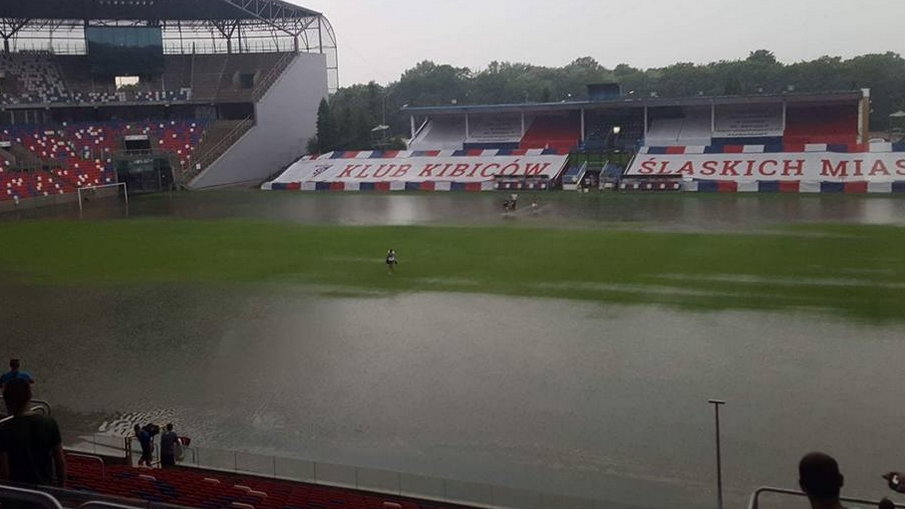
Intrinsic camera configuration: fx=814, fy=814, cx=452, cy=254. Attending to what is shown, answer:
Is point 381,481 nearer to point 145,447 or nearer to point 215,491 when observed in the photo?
point 215,491

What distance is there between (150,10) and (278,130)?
13126 millimetres

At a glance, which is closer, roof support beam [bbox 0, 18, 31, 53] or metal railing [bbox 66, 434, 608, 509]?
metal railing [bbox 66, 434, 608, 509]

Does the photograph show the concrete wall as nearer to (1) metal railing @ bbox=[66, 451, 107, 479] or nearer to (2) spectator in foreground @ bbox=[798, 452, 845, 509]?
(1) metal railing @ bbox=[66, 451, 107, 479]

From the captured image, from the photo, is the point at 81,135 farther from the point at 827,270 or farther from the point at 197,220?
the point at 827,270

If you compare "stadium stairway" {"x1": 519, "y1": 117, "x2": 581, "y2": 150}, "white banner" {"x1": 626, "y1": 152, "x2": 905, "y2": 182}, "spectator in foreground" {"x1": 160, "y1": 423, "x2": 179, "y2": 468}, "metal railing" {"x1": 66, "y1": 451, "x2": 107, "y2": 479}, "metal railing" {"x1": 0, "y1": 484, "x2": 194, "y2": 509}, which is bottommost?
"spectator in foreground" {"x1": 160, "y1": 423, "x2": 179, "y2": 468}

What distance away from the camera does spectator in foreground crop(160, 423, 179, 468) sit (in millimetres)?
11055

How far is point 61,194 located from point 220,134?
13967 mm

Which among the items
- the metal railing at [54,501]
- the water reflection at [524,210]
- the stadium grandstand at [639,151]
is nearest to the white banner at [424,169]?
the stadium grandstand at [639,151]

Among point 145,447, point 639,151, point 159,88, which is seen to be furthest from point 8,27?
point 145,447

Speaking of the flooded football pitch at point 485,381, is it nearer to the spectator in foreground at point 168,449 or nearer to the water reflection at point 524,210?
the spectator in foreground at point 168,449

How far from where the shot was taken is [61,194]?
50.9 m

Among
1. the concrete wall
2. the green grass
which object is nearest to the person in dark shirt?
the green grass

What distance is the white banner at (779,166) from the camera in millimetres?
45688

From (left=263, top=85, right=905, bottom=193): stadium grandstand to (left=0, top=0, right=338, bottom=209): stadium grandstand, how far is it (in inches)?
226
